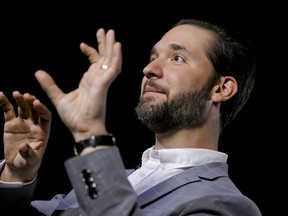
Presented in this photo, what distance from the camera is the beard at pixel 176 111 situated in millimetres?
1736

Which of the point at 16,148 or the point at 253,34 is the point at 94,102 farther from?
the point at 253,34

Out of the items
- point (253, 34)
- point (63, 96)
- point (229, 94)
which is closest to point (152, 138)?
point (253, 34)

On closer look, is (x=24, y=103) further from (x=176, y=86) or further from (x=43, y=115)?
(x=176, y=86)

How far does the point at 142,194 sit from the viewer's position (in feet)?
5.30

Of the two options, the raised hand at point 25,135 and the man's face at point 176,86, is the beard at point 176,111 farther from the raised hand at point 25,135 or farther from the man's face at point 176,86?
the raised hand at point 25,135

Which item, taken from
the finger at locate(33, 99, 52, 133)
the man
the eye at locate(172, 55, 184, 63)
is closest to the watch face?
the man

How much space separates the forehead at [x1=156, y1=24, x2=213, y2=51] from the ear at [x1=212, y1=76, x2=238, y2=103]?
16 cm

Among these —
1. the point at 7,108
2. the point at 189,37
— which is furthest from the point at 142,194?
the point at 189,37

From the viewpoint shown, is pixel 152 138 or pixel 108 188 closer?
pixel 108 188

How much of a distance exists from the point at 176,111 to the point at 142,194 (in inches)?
12.8

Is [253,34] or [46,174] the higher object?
[253,34]

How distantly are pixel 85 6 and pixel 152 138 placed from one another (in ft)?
2.74

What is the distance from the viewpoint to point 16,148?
1.66 meters

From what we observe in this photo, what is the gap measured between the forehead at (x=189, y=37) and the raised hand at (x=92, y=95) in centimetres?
65
